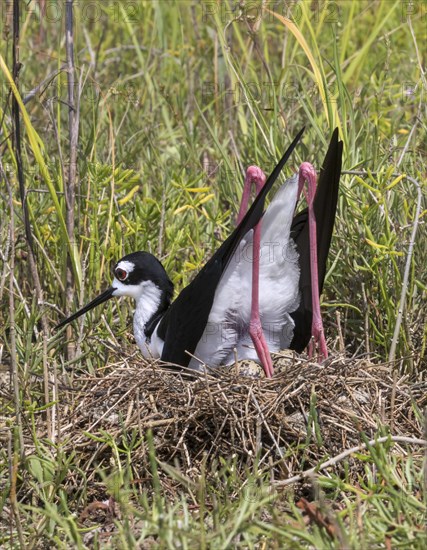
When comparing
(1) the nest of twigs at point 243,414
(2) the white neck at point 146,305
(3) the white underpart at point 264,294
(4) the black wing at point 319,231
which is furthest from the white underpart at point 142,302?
(4) the black wing at point 319,231

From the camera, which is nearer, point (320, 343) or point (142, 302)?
point (320, 343)

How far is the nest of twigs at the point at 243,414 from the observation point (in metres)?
3.19

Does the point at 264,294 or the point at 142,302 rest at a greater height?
the point at 264,294

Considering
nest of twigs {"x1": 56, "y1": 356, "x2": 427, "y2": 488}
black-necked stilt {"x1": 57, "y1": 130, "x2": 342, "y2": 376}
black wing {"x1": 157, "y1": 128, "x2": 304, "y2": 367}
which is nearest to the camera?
nest of twigs {"x1": 56, "y1": 356, "x2": 427, "y2": 488}

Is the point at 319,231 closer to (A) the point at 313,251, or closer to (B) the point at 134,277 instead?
(A) the point at 313,251

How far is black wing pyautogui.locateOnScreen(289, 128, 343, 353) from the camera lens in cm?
344

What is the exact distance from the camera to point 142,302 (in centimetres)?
392

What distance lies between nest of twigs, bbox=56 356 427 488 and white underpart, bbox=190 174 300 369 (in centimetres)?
28

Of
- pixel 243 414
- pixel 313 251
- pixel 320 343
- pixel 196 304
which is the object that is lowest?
pixel 243 414

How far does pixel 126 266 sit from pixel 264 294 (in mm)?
560

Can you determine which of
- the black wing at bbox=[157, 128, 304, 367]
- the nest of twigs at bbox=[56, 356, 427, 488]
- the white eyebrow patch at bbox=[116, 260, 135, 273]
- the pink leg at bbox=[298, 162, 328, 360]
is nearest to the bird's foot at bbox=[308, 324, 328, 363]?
the pink leg at bbox=[298, 162, 328, 360]

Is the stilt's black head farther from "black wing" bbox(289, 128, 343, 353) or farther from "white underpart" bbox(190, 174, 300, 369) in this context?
"black wing" bbox(289, 128, 343, 353)

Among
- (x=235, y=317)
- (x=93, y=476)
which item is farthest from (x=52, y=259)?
(x=93, y=476)

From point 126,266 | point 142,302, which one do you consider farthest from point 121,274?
point 142,302
